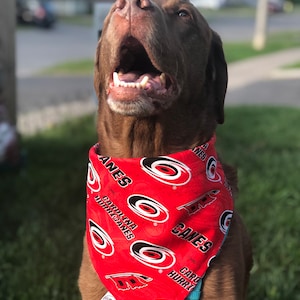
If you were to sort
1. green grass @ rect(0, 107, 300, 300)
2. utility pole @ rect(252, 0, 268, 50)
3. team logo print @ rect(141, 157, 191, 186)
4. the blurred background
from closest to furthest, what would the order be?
team logo print @ rect(141, 157, 191, 186), green grass @ rect(0, 107, 300, 300), the blurred background, utility pole @ rect(252, 0, 268, 50)

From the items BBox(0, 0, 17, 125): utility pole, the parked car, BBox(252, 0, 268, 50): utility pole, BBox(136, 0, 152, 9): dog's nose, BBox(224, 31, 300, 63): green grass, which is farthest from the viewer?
the parked car

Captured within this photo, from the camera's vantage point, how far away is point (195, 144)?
256 centimetres

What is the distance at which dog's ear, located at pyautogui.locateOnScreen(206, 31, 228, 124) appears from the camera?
2664 mm

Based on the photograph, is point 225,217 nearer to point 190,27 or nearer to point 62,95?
point 190,27

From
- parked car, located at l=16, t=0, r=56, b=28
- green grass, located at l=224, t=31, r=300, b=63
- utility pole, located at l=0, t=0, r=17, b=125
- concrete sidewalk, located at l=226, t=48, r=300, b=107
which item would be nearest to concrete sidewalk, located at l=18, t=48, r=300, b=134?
concrete sidewalk, located at l=226, t=48, r=300, b=107

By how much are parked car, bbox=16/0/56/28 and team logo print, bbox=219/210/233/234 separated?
29.3 metres

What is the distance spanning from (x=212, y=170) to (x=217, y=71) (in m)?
0.51

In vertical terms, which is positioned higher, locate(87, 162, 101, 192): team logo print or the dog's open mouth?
the dog's open mouth

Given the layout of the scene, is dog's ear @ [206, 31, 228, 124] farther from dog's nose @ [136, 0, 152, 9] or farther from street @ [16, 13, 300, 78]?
street @ [16, 13, 300, 78]

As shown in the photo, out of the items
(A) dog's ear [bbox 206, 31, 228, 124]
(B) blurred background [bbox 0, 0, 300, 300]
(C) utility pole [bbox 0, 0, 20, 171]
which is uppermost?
(A) dog's ear [bbox 206, 31, 228, 124]

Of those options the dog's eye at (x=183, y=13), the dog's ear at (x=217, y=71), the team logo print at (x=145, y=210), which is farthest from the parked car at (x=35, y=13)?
the team logo print at (x=145, y=210)

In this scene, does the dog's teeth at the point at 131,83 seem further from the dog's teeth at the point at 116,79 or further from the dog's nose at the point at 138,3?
the dog's nose at the point at 138,3

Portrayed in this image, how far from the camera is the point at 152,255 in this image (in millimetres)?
2451

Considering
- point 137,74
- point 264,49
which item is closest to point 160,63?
point 137,74
